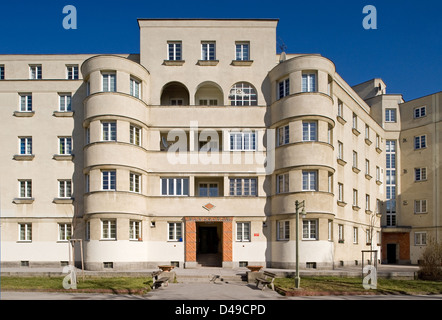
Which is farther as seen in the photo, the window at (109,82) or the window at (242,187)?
the window at (242,187)

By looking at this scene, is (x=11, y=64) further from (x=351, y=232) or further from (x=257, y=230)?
(x=351, y=232)

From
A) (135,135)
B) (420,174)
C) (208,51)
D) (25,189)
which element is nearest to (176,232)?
(135,135)

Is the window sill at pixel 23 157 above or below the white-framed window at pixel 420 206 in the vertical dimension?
above

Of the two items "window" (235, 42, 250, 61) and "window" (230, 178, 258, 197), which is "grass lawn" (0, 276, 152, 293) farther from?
"window" (235, 42, 250, 61)

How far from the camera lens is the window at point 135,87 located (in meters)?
32.1

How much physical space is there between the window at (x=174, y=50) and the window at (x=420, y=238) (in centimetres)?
3057

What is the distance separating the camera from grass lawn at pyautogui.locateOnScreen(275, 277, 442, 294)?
67.5 feet

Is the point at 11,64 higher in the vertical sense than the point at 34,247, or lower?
higher

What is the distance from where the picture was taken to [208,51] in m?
34.3

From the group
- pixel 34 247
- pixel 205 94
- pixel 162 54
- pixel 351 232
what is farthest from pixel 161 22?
pixel 351 232

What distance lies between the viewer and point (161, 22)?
33969mm

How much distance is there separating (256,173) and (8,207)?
19676 mm

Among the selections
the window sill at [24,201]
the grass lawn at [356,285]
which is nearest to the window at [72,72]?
the window sill at [24,201]

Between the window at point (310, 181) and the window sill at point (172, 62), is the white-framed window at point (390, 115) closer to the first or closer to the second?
the window at point (310, 181)
